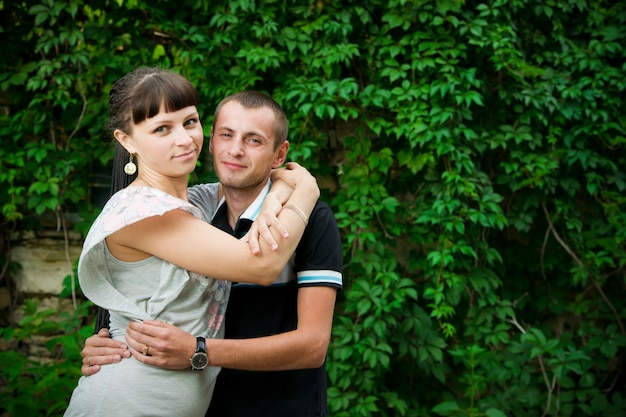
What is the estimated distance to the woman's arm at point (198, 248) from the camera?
156 cm

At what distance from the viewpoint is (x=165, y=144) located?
1.67 m

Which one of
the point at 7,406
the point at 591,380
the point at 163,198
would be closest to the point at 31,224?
the point at 7,406

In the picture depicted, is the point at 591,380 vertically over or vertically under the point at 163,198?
under

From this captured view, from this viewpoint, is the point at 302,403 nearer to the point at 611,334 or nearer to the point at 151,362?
the point at 151,362

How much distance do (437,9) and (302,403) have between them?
2.62m

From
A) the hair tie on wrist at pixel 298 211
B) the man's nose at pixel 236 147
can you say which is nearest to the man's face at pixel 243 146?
the man's nose at pixel 236 147

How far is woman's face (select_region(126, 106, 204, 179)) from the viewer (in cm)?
167

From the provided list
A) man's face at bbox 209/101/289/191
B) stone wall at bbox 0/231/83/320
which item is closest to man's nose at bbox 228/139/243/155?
man's face at bbox 209/101/289/191

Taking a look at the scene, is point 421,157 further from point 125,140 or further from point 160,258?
point 160,258

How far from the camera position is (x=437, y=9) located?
359 cm

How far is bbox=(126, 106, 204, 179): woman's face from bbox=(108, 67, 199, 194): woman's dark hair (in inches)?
0.8

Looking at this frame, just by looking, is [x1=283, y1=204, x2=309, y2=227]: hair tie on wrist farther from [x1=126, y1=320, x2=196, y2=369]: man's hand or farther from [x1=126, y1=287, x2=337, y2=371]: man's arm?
[x1=126, y1=320, x2=196, y2=369]: man's hand

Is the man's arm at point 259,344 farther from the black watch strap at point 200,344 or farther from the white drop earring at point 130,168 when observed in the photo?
the white drop earring at point 130,168

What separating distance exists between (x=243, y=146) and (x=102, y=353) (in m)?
0.74
